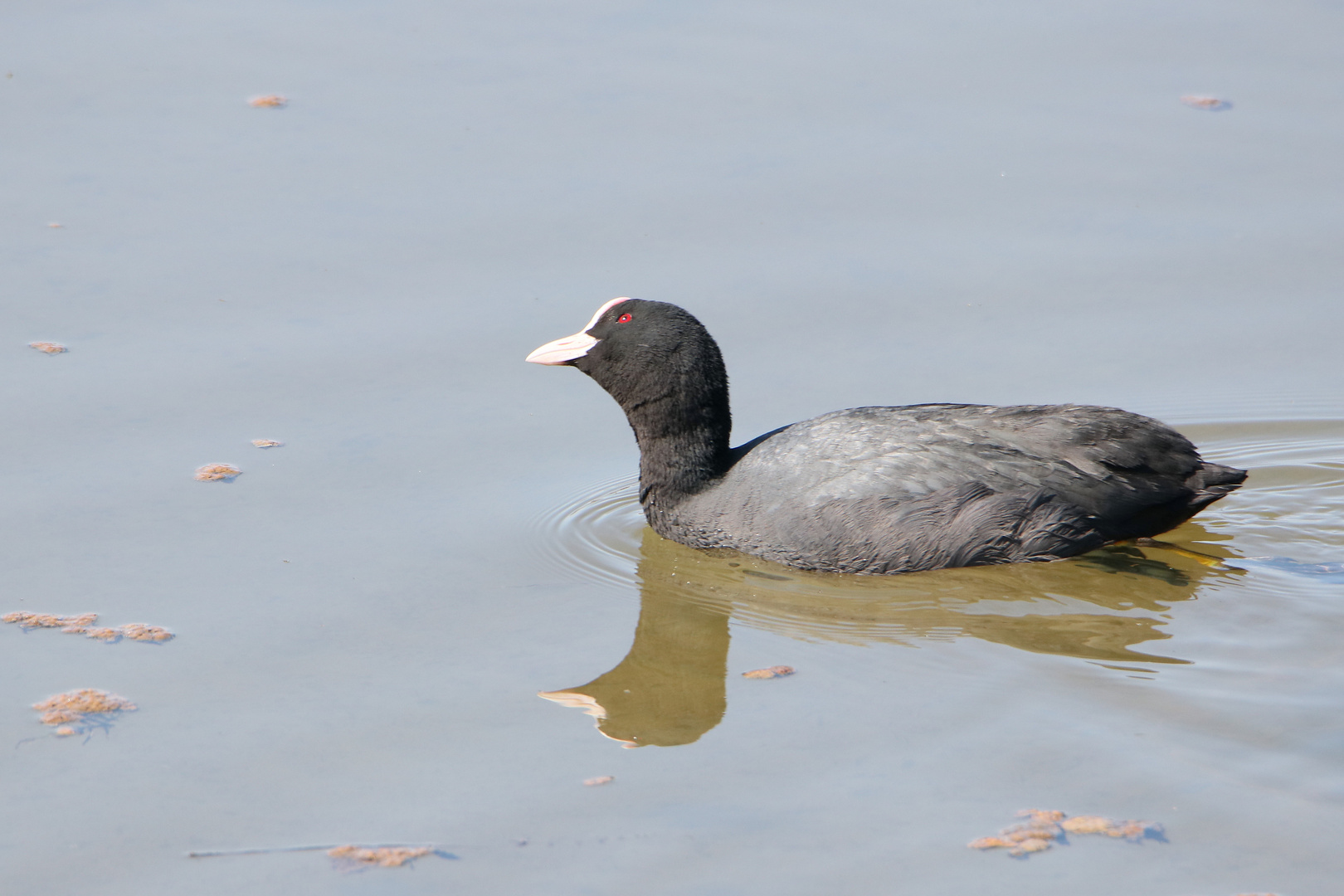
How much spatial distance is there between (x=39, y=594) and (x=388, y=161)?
4.03 meters

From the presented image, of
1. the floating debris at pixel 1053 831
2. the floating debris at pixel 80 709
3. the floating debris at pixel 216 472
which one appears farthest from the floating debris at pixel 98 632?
the floating debris at pixel 1053 831

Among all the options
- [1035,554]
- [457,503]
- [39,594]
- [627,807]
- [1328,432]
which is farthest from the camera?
[1328,432]

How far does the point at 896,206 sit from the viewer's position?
855 centimetres

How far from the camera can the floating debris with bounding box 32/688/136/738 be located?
191 inches

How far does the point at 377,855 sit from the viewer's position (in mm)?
4215

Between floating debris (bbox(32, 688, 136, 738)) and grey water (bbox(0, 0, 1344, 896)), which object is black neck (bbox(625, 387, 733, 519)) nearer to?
grey water (bbox(0, 0, 1344, 896))

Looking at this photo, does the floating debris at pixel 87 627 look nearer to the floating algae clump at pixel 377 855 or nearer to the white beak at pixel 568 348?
the floating algae clump at pixel 377 855

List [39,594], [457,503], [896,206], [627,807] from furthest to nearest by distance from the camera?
[896,206] < [457,503] < [39,594] < [627,807]

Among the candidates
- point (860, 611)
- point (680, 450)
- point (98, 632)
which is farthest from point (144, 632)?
point (860, 611)

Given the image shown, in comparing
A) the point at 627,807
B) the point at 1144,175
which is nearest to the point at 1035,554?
the point at 627,807

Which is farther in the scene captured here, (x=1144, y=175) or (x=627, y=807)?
(x=1144, y=175)

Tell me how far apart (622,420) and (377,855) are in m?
3.47

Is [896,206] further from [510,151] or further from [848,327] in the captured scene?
[510,151]

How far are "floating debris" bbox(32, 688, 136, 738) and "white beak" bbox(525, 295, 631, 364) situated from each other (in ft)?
7.52
